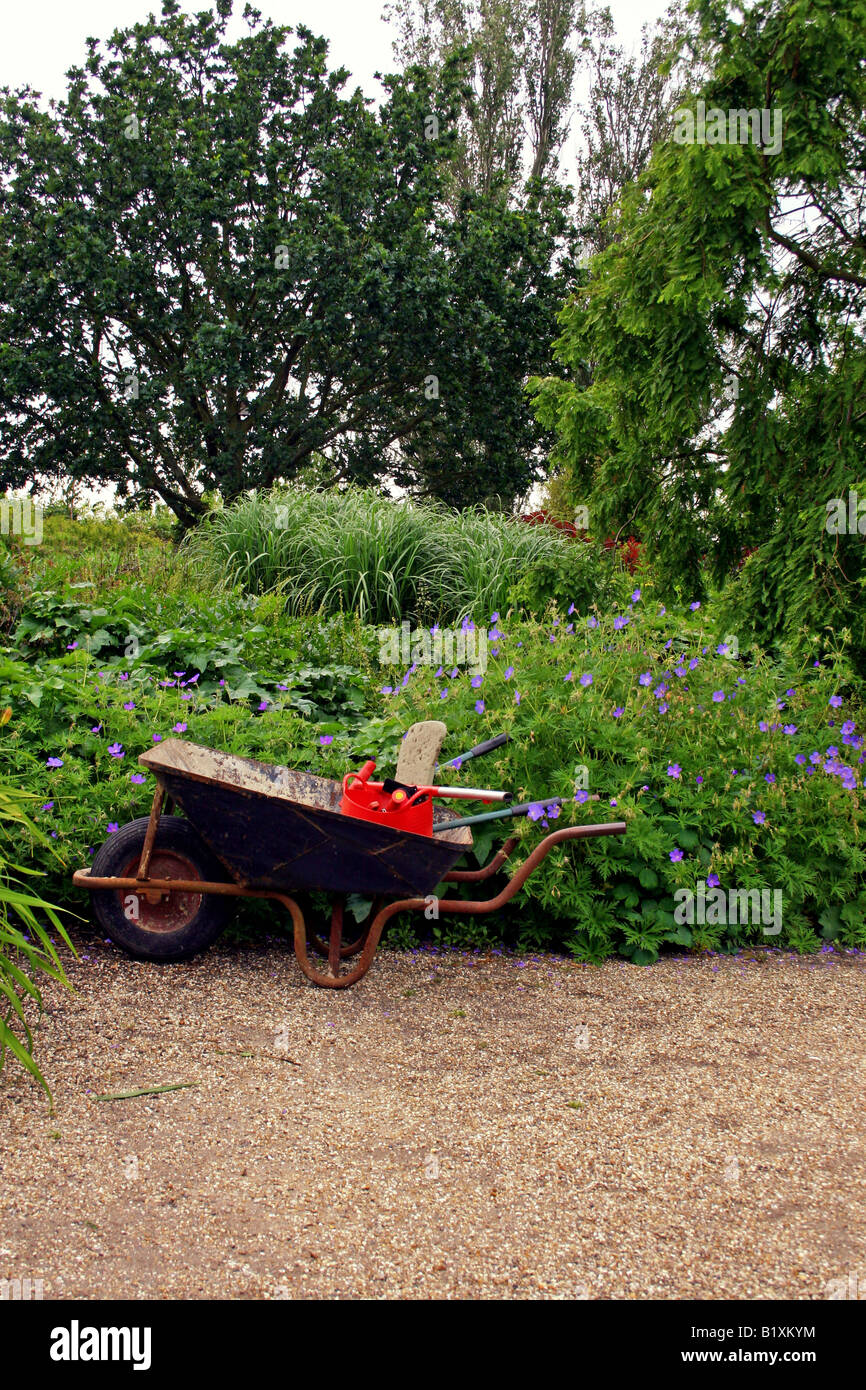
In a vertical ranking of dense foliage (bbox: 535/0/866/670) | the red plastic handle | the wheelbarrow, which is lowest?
the wheelbarrow

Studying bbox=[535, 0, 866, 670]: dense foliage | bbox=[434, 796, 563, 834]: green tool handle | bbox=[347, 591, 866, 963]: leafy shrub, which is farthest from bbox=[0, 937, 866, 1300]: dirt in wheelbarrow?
bbox=[535, 0, 866, 670]: dense foliage

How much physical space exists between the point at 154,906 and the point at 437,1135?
135 centimetres

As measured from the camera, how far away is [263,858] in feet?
9.48

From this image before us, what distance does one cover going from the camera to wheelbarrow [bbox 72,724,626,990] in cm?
281

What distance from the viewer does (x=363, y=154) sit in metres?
13.6

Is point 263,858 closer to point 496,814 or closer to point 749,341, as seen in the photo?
point 496,814

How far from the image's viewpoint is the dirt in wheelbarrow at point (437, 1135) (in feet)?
5.98

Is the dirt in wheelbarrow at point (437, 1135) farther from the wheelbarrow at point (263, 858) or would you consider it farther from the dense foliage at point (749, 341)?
the dense foliage at point (749, 341)

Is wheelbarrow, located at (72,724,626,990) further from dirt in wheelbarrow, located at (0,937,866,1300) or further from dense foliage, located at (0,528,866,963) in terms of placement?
dense foliage, located at (0,528,866,963)

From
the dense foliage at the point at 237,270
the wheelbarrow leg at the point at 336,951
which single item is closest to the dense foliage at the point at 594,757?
the wheelbarrow leg at the point at 336,951

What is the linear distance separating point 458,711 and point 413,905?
1.12 m

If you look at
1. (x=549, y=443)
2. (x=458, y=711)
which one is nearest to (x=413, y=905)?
(x=458, y=711)

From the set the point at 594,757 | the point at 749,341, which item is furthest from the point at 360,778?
the point at 749,341

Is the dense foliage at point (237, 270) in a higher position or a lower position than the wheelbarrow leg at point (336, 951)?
higher
